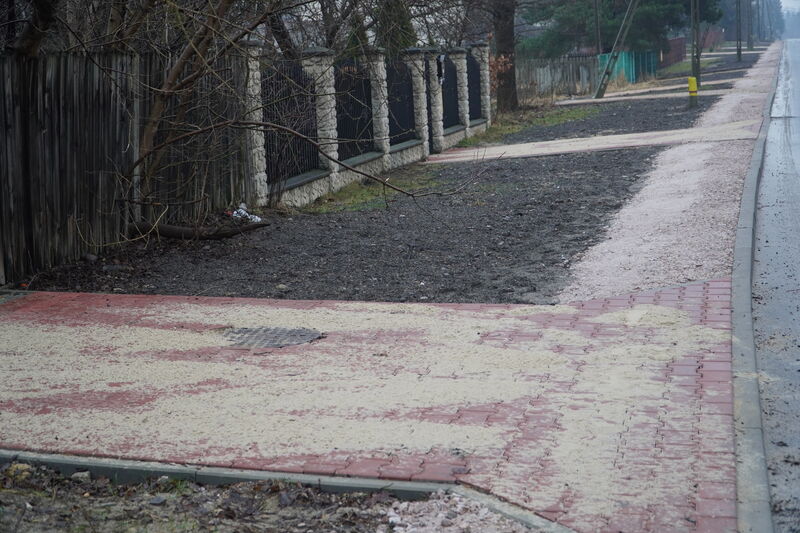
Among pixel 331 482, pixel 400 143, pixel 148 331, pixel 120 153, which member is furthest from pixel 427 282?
pixel 400 143

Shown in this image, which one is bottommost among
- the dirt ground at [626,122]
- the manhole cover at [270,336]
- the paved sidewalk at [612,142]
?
the manhole cover at [270,336]

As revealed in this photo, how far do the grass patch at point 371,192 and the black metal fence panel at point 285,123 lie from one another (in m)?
0.68

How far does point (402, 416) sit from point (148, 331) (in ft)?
9.91

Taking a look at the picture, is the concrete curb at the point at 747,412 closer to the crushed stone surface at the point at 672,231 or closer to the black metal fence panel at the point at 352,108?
the crushed stone surface at the point at 672,231

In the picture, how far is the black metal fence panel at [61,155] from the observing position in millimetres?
9430

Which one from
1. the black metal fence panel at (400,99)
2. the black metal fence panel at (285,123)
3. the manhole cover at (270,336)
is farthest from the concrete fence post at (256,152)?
the black metal fence panel at (400,99)

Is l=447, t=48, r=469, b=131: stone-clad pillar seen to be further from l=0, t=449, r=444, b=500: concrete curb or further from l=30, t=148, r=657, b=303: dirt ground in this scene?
l=0, t=449, r=444, b=500: concrete curb

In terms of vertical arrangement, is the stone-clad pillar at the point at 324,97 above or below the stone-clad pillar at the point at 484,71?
below

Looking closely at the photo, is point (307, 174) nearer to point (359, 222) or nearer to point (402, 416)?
point (359, 222)

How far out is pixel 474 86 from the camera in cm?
3061

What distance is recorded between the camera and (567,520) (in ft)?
14.1

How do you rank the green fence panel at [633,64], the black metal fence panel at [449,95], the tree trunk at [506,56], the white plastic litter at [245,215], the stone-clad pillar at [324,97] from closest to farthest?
1. the white plastic litter at [245,215]
2. the stone-clad pillar at [324,97]
3. the black metal fence panel at [449,95]
4. the tree trunk at [506,56]
5. the green fence panel at [633,64]

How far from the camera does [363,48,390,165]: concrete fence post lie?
18942 millimetres

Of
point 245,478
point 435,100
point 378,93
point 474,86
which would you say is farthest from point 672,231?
point 474,86
